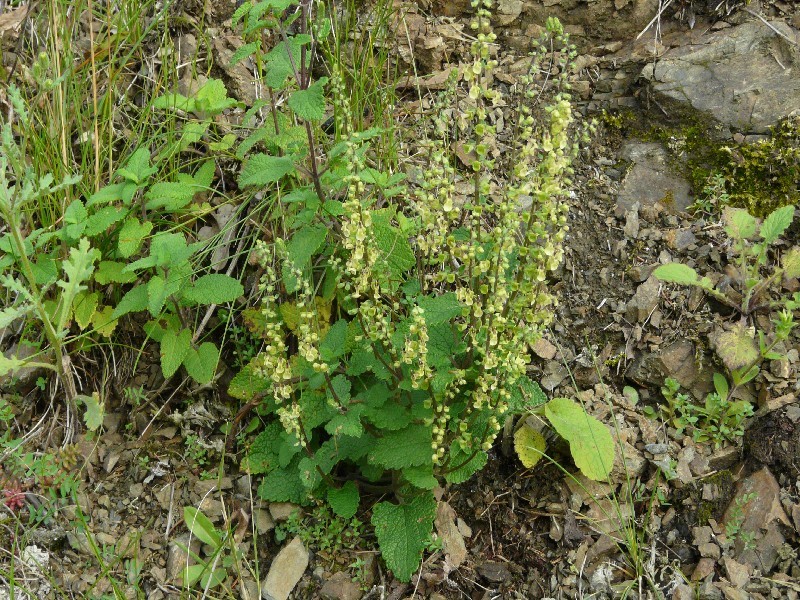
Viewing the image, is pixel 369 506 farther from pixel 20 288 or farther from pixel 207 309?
pixel 20 288

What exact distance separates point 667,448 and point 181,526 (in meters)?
2.00

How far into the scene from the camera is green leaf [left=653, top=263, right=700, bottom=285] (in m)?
3.16

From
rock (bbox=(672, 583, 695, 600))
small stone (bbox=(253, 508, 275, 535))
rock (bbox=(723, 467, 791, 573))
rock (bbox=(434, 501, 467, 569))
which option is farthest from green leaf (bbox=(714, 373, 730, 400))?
small stone (bbox=(253, 508, 275, 535))

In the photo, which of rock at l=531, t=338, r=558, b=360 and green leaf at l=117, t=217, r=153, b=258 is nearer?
green leaf at l=117, t=217, r=153, b=258

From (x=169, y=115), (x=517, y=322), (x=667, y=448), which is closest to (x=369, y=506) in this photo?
(x=517, y=322)

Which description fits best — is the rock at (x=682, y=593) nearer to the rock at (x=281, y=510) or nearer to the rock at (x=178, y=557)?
the rock at (x=281, y=510)

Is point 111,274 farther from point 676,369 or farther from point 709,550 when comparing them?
point 709,550

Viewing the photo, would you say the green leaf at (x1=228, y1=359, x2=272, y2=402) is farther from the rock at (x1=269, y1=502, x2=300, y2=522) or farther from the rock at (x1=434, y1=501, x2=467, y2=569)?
the rock at (x1=434, y1=501, x2=467, y2=569)

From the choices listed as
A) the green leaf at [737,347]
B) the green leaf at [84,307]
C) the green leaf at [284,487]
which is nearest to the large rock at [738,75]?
the green leaf at [737,347]

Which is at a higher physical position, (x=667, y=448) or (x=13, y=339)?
(x=13, y=339)

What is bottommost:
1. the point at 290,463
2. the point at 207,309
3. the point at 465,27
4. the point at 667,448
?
the point at 667,448

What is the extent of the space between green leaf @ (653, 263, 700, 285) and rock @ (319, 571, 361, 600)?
177 centimetres

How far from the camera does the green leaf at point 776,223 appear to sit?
10.4 feet

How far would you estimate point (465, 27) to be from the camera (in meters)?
4.28
